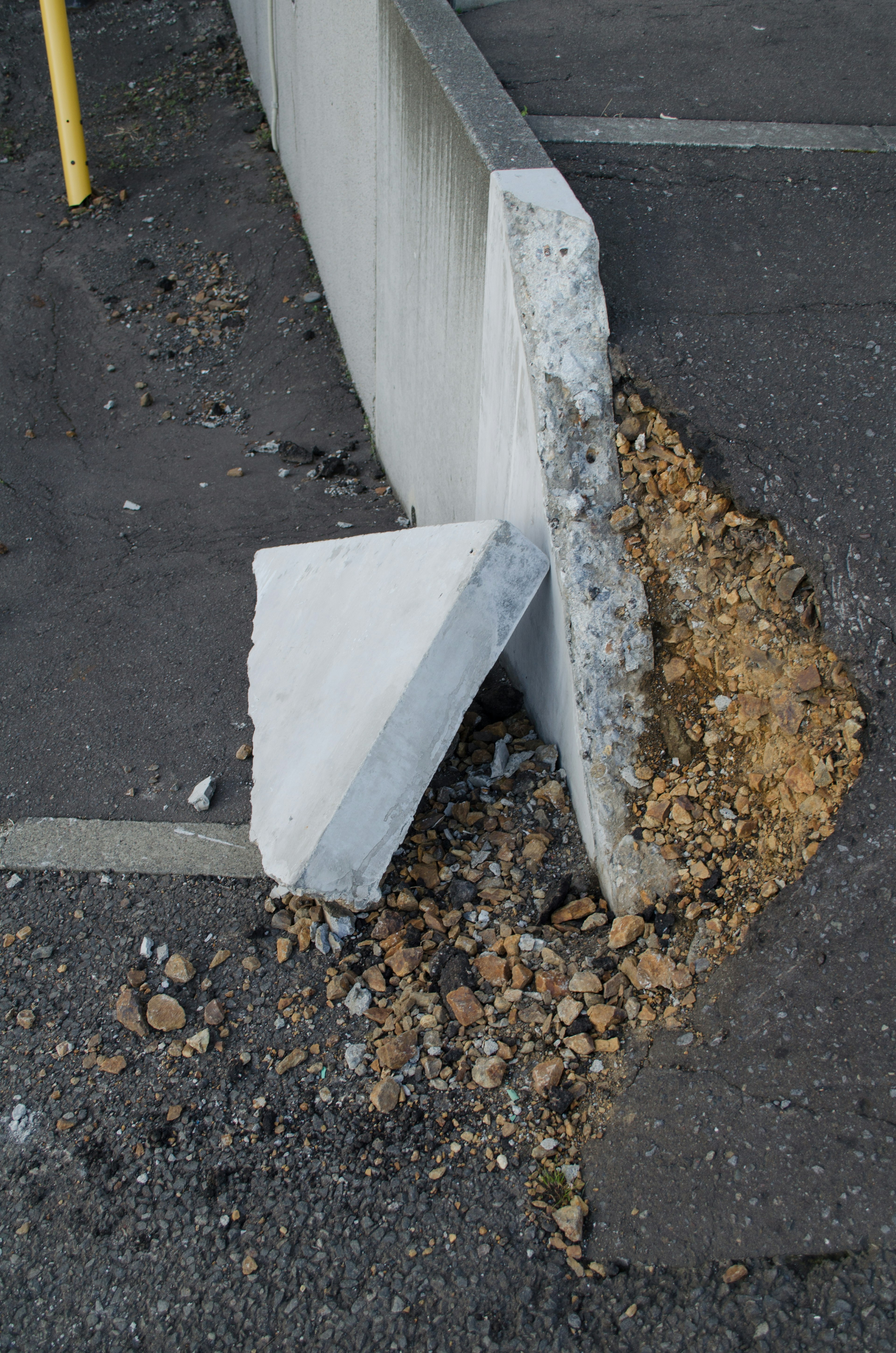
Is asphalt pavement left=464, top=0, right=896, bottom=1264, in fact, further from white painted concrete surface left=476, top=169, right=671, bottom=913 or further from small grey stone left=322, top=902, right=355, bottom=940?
small grey stone left=322, top=902, right=355, bottom=940

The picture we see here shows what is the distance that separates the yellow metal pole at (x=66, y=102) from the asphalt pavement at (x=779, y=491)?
17.1 ft

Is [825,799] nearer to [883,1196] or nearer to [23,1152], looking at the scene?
[883,1196]

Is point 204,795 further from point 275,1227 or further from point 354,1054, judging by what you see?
point 275,1227

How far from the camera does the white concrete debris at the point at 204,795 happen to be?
3.53m

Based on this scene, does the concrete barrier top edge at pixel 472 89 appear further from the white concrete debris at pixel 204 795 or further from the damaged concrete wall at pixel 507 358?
the white concrete debris at pixel 204 795

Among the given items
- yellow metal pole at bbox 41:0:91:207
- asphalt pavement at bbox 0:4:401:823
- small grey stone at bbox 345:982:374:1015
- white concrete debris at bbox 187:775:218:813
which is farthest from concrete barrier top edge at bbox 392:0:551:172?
yellow metal pole at bbox 41:0:91:207

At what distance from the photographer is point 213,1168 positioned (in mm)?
2404

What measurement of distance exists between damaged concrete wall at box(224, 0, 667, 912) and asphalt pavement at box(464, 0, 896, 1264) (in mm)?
317

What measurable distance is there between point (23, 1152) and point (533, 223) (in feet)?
10.3

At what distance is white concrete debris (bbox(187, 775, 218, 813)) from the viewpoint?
3527mm

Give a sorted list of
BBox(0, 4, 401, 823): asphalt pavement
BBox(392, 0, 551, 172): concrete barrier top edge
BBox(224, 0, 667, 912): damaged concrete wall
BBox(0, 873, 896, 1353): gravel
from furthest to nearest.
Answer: BBox(0, 4, 401, 823): asphalt pavement < BBox(392, 0, 551, 172): concrete barrier top edge < BBox(224, 0, 667, 912): damaged concrete wall < BBox(0, 873, 896, 1353): gravel

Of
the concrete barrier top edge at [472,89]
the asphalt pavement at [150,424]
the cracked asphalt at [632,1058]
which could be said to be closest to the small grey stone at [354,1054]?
the cracked asphalt at [632,1058]

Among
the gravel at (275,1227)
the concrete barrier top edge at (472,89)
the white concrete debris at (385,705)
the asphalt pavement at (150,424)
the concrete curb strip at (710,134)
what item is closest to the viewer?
the gravel at (275,1227)

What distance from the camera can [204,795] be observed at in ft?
11.6
